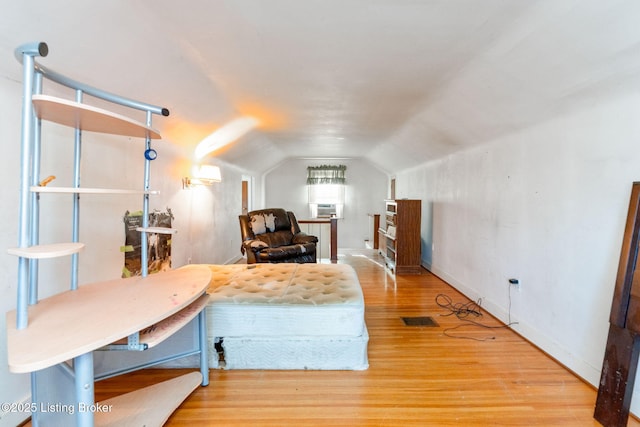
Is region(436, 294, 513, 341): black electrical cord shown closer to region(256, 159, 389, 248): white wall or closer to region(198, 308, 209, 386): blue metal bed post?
region(198, 308, 209, 386): blue metal bed post

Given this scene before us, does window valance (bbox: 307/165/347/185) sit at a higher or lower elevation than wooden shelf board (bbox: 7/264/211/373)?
higher

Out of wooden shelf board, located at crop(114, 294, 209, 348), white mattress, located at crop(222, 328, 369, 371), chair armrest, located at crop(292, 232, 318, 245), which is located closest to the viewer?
wooden shelf board, located at crop(114, 294, 209, 348)

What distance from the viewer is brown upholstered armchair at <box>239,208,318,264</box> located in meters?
3.95

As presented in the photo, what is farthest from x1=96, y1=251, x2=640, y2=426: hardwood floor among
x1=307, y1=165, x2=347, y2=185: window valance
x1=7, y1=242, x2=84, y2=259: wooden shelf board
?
x1=307, y1=165, x2=347, y2=185: window valance

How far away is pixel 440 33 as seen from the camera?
1684 millimetres

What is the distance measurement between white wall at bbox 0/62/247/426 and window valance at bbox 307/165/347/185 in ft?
13.6

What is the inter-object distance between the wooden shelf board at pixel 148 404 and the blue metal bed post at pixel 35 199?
0.71 meters

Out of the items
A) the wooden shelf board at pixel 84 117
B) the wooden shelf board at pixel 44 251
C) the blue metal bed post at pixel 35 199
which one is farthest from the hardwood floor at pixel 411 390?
the wooden shelf board at pixel 84 117

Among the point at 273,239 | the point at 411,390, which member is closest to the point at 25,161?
the point at 411,390

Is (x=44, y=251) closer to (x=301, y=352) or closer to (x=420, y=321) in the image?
(x=301, y=352)

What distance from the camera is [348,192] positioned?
7.71 metres

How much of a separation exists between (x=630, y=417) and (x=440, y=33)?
240 centimetres

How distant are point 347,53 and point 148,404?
2.42 m

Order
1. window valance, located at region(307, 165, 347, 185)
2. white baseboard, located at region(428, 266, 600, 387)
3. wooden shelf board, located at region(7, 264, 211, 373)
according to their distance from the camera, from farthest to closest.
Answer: window valance, located at region(307, 165, 347, 185), white baseboard, located at region(428, 266, 600, 387), wooden shelf board, located at region(7, 264, 211, 373)
